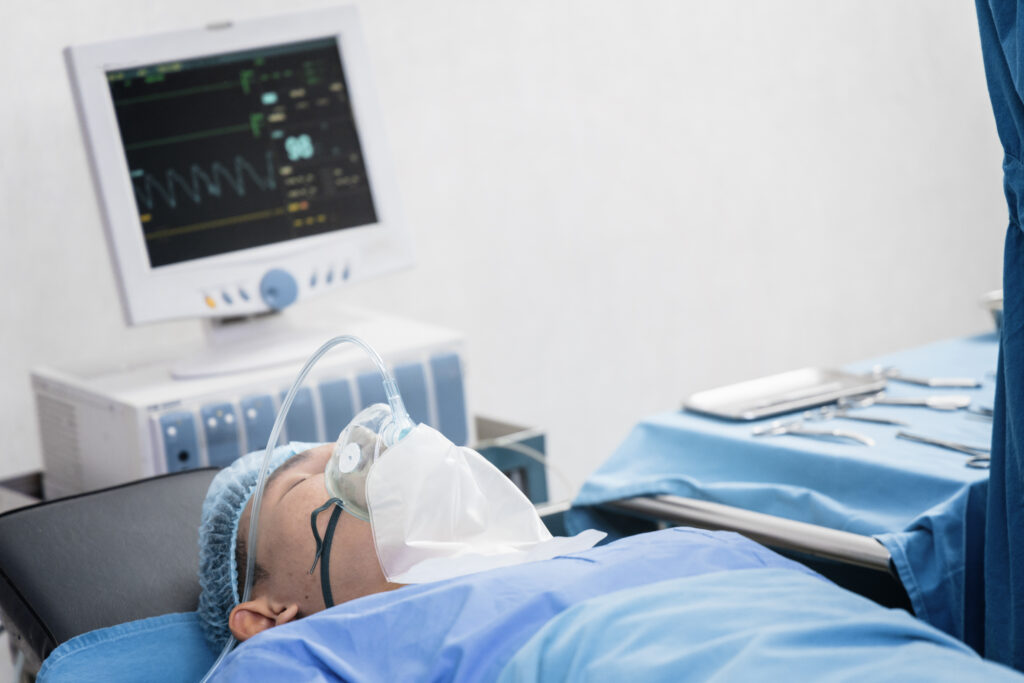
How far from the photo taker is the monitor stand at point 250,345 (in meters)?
1.95

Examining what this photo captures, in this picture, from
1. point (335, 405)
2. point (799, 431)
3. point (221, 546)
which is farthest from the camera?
point (335, 405)

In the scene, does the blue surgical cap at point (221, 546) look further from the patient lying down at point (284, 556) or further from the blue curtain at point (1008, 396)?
the blue curtain at point (1008, 396)

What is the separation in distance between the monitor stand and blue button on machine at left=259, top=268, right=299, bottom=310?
0.23 feet

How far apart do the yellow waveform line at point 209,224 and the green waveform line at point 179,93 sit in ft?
0.71

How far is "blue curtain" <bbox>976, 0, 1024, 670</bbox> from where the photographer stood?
132 cm

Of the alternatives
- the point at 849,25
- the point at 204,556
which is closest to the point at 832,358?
the point at 849,25

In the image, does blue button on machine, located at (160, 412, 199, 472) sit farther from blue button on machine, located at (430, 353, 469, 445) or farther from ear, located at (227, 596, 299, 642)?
ear, located at (227, 596, 299, 642)

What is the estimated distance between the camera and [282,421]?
1.28 metres

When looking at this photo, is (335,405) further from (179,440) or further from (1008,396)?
(1008,396)

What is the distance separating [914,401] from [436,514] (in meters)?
0.95

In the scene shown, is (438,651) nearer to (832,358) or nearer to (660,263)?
(660,263)

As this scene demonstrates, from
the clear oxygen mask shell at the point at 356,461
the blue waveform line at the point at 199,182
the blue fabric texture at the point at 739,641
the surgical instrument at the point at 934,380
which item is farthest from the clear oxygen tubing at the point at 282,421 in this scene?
the surgical instrument at the point at 934,380

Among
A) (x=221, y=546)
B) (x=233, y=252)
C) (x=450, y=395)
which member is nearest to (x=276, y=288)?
(x=233, y=252)

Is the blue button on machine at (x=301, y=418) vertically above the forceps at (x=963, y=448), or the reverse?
the blue button on machine at (x=301, y=418)
